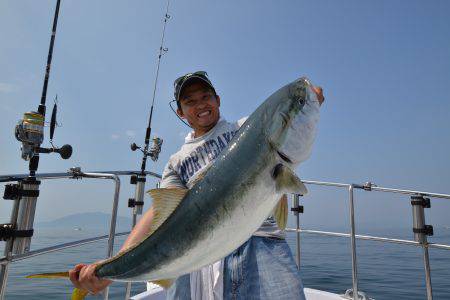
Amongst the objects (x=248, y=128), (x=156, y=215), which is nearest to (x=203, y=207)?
(x=156, y=215)

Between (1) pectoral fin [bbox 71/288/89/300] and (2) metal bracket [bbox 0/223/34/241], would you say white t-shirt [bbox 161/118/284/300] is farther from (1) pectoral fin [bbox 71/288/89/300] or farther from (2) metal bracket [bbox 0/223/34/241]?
(2) metal bracket [bbox 0/223/34/241]

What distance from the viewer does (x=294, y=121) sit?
6.99 feet

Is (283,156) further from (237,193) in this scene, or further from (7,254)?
(7,254)

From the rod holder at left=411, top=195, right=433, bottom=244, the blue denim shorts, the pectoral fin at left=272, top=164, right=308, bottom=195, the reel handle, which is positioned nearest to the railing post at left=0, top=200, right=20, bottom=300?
the reel handle

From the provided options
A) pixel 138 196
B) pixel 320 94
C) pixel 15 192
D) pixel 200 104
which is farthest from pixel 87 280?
pixel 138 196

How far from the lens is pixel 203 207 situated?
2.07m

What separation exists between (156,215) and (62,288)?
35.7 ft

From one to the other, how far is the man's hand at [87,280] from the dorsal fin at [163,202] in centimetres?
58

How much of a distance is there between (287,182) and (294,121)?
44 cm

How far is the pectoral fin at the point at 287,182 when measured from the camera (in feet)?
6.37

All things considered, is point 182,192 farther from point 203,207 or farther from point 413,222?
point 413,222

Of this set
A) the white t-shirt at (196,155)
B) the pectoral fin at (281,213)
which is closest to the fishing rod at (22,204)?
the white t-shirt at (196,155)

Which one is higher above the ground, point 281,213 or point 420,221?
point 420,221

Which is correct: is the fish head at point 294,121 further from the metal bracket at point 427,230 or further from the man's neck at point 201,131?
the metal bracket at point 427,230
